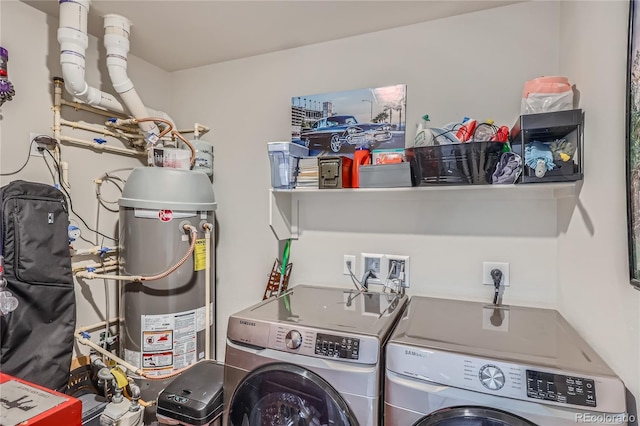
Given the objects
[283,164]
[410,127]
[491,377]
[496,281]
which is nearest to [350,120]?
[410,127]

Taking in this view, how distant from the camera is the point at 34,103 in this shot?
1.58 m

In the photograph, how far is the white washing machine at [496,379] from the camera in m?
0.79

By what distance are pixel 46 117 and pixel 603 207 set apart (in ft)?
7.64

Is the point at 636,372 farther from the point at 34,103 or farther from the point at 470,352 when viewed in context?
the point at 34,103

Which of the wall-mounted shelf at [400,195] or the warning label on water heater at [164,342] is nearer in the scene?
the wall-mounted shelf at [400,195]

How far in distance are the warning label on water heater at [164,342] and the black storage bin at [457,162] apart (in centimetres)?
134

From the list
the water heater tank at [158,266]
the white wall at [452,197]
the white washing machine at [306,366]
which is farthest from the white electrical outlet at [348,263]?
the water heater tank at [158,266]

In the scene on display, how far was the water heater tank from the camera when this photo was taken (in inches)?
62.6

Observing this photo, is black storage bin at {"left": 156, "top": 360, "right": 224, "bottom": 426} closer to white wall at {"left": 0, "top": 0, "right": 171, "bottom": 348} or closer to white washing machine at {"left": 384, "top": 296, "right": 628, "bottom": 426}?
white washing machine at {"left": 384, "top": 296, "right": 628, "bottom": 426}

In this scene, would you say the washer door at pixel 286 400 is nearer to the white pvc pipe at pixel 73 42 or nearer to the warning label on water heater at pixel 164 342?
the warning label on water heater at pixel 164 342

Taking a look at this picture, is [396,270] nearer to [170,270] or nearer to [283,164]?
[283,164]

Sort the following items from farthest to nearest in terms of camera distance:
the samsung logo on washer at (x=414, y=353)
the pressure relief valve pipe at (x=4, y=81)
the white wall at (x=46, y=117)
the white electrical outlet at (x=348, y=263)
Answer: the white electrical outlet at (x=348, y=263)
the white wall at (x=46, y=117)
the pressure relief valve pipe at (x=4, y=81)
the samsung logo on washer at (x=414, y=353)

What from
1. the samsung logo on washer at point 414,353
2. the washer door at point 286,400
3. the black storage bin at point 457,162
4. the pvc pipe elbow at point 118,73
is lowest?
the washer door at point 286,400

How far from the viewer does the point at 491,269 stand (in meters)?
1.47
